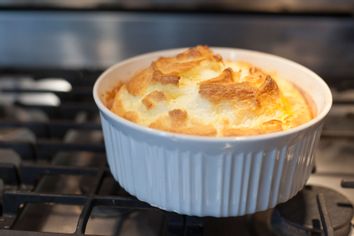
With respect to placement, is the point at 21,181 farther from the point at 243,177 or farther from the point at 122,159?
the point at 243,177

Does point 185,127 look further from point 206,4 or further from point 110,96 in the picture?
point 206,4

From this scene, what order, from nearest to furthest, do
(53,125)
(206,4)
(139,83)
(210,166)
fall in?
(210,166), (139,83), (53,125), (206,4)

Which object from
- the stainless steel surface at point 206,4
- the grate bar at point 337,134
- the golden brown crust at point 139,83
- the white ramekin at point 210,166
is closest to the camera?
the white ramekin at point 210,166

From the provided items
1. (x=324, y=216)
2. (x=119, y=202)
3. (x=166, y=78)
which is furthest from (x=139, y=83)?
(x=324, y=216)

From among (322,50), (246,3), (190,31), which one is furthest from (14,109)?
(322,50)

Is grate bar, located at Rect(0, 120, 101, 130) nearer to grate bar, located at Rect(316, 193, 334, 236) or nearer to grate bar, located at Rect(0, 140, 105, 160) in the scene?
grate bar, located at Rect(0, 140, 105, 160)

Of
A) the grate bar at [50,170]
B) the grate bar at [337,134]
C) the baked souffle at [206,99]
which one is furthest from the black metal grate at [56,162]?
the grate bar at [337,134]

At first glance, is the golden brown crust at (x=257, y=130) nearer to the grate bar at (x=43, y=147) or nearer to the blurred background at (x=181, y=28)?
the grate bar at (x=43, y=147)

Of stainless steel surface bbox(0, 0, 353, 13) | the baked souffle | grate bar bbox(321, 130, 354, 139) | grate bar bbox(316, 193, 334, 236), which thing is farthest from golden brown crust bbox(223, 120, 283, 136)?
stainless steel surface bbox(0, 0, 353, 13)
